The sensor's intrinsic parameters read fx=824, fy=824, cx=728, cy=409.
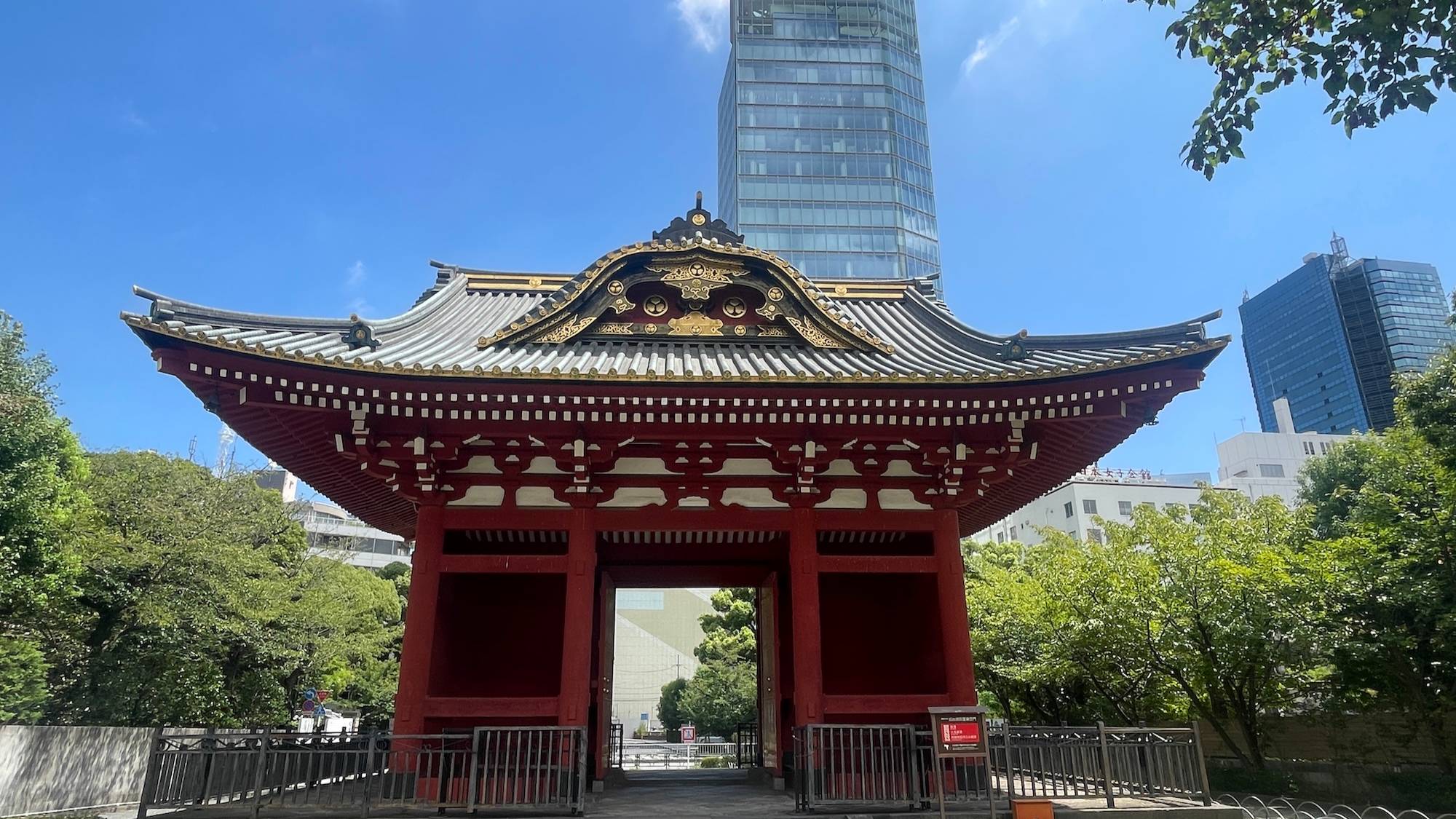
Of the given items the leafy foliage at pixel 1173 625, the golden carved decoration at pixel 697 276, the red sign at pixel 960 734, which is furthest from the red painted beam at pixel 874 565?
the leafy foliage at pixel 1173 625

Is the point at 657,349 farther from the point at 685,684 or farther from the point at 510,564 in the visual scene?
the point at 685,684

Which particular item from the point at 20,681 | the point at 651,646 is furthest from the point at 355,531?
the point at 20,681

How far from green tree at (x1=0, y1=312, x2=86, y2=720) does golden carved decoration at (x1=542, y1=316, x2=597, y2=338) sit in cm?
1404

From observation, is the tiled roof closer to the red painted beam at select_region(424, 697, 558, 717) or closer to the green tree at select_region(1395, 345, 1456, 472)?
the red painted beam at select_region(424, 697, 558, 717)

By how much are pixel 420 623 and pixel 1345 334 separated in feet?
353

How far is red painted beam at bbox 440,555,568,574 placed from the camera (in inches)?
425

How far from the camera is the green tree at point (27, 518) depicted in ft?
58.1

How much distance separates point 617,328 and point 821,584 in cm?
541

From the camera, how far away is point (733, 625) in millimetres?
32312

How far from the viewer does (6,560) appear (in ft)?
56.7

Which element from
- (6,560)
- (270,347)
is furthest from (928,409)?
(6,560)

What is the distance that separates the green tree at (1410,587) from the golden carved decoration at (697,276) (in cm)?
1426

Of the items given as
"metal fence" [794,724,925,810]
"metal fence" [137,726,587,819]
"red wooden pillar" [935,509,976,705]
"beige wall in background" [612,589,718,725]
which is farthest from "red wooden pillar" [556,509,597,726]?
"beige wall in background" [612,589,718,725]

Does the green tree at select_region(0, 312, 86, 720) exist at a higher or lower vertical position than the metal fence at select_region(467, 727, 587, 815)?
higher
